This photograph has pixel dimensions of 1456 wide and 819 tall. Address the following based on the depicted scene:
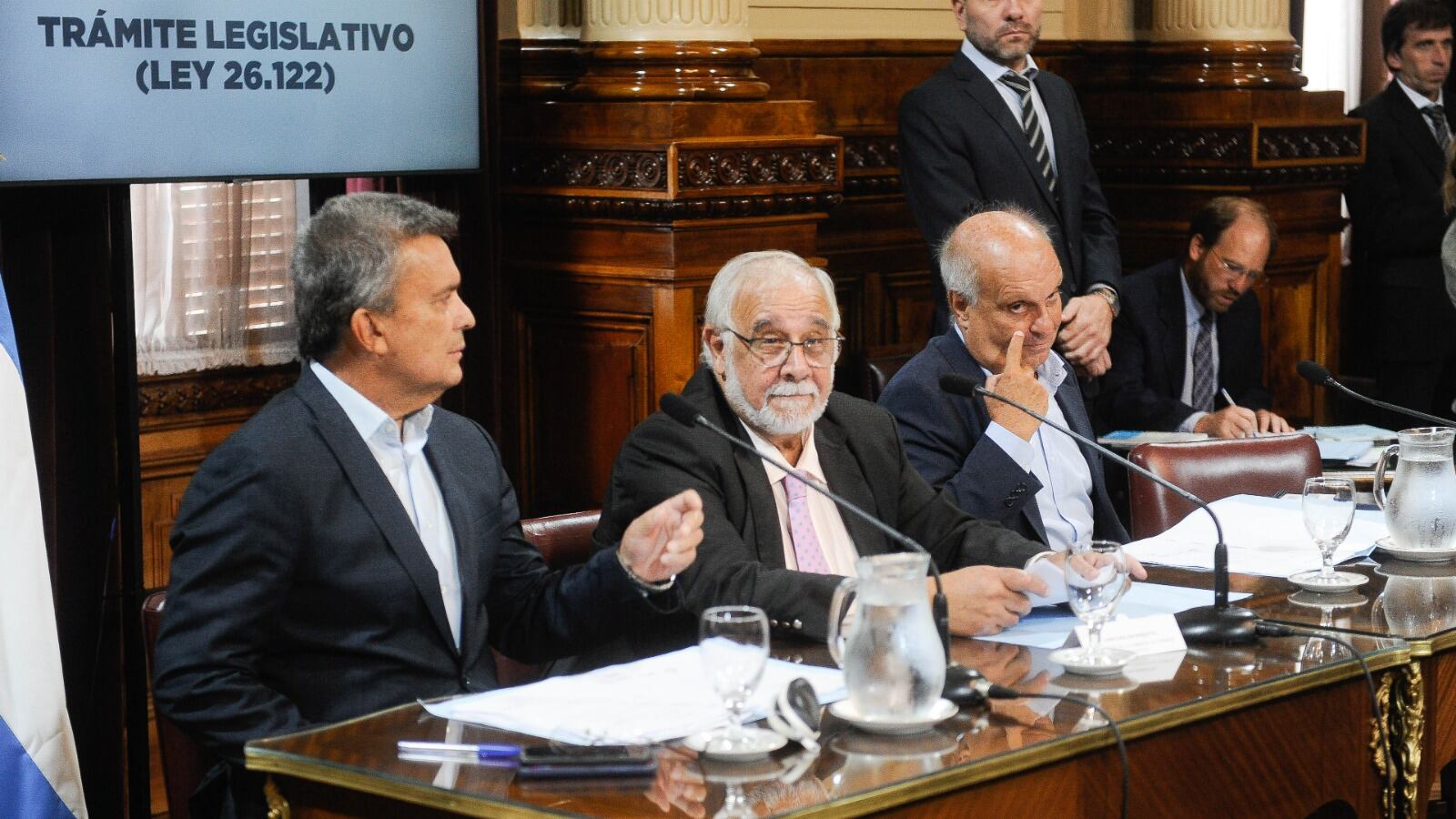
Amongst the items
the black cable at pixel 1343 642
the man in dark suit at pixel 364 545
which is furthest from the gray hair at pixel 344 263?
the black cable at pixel 1343 642

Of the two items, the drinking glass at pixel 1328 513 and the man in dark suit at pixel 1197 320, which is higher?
the man in dark suit at pixel 1197 320

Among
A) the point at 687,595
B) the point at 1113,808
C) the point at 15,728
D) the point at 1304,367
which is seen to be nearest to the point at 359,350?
the point at 687,595

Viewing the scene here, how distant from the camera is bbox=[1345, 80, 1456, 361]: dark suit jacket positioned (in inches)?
233

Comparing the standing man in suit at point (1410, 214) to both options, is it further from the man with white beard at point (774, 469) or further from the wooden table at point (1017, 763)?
the wooden table at point (1017, 763)

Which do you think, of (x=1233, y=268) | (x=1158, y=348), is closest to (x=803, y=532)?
(x=1158, y=348)

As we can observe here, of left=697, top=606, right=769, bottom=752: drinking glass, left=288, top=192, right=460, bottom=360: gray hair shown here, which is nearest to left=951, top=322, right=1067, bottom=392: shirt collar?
left=288, top=192, right=460, bottom=360: gray hair

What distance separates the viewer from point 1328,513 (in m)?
2.78

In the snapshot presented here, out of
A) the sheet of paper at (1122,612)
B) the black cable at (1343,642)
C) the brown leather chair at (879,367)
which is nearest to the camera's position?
the black cable at (1343,642)

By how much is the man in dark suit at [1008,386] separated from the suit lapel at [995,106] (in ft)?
3.46

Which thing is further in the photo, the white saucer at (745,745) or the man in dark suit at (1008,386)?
the man in dark suit at (1008,386)

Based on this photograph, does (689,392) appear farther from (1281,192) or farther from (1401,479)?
(1281,192)

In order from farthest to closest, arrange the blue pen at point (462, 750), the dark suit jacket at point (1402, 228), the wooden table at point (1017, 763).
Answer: the dark suit jacket at point (1402, 228) < the blue pen at point (462, 750) < the wooden table at point (1017, 763)

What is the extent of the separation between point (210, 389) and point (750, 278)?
1.55 metres

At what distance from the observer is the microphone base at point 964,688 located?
2.10 metres
